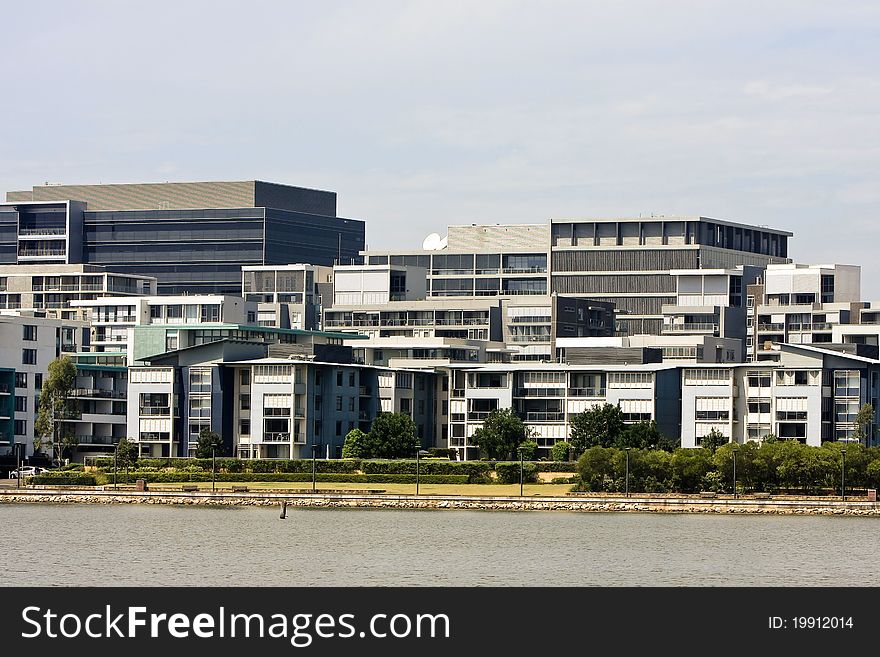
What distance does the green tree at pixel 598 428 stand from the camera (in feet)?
634

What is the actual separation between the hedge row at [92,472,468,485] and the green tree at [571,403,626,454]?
1718 cm

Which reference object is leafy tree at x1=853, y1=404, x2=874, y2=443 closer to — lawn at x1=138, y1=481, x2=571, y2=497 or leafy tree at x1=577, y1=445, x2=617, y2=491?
leafy tree at x1=577, y1=445, x2=617, y2=491

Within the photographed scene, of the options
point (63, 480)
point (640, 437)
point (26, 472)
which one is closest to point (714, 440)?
point (640, 437)

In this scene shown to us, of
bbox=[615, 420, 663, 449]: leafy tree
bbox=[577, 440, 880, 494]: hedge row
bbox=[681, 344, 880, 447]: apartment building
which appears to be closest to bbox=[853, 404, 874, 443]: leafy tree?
bbox=[681, 344, 880, 447]: apartment building

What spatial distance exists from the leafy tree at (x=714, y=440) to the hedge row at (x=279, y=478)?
25260 mm

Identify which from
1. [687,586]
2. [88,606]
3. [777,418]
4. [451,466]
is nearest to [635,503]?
[451,466]

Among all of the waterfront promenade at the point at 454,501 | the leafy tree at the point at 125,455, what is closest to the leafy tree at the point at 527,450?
the waterfront promenade at the point at 454,501

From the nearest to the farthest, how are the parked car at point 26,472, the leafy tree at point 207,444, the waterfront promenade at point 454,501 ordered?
the waterfront promenade at point 454,501
the parked car at point 26,472
the leafy tree at point 207,444

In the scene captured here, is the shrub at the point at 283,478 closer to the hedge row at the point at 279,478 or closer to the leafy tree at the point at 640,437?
the hedge row at the point at 279,478

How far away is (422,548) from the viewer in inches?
4887

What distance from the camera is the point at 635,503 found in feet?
531

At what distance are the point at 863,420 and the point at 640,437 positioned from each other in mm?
21755

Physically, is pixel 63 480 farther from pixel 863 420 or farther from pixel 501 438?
pixel 863 420

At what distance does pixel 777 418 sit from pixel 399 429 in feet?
122
